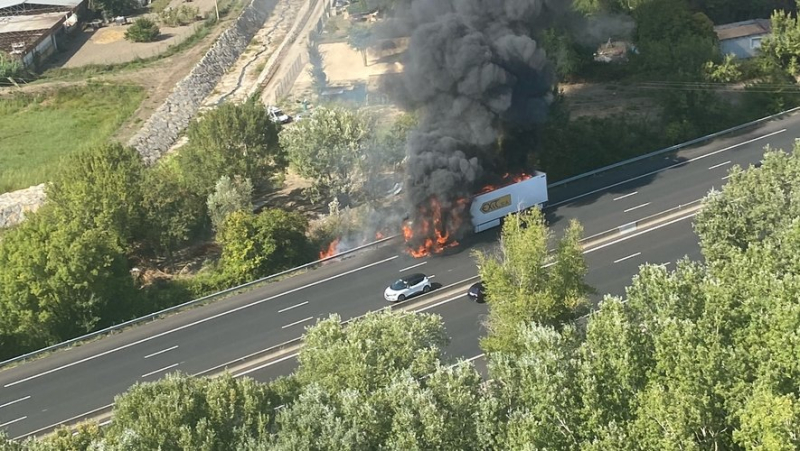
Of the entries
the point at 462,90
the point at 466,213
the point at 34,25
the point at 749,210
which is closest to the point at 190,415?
the point at 466,213

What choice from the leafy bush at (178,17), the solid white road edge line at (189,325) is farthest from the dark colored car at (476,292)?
the leafy bush at (178,17)

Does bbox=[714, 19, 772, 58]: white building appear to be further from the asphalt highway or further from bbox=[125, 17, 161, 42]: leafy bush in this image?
bbox=[125, 17, 161, 42]: leafy bush

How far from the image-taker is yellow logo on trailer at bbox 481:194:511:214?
52062 mm

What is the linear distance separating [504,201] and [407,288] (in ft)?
33.9

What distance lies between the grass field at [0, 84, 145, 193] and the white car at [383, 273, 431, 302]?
34.5m

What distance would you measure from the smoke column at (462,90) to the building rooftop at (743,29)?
32.9 metres

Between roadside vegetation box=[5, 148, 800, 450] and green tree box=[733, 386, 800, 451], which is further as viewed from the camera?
roadside vegetation box=[5, 148, 800, 450]

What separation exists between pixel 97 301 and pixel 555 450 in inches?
1186

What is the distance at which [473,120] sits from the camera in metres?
52.6

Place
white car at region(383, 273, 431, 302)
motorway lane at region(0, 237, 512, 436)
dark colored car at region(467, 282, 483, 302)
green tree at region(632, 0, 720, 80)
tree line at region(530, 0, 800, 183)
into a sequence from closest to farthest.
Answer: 1. motorway lane at region(0, 237, 512, 436)
2. dark colored car at region(467, 282, 483, 302)
3. white car at region(383, 273, 431, 302)
4. tree line at region(530, 0, 800, 183)
5. green tree at region(632, 0, 720, 80)

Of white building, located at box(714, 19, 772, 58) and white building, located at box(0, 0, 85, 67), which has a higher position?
white building, located at box(0, 0, 85, 67)

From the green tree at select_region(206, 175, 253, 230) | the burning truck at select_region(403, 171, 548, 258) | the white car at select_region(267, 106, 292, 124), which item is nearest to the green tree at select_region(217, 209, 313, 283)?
the green tree at select_region(206, 175, 253, 230)

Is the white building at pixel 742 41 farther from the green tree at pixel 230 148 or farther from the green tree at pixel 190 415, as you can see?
the green tree at pixel 190 415

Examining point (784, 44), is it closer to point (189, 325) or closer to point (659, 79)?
point (659, 79)
